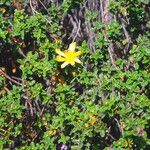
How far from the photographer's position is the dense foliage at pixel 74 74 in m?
2.28

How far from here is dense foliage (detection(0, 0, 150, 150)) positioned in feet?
7.48

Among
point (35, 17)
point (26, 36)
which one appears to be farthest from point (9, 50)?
point (35, 17)

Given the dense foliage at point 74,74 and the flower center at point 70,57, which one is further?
the flower center at point 70,57

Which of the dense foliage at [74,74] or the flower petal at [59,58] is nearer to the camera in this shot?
the dense foliage at [74,74]

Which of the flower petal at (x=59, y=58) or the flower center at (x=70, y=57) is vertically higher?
the flower center at (x=70, y=57)

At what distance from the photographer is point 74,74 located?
8.02ft

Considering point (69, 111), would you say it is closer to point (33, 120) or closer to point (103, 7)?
point (33, 120)

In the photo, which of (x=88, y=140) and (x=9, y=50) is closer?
(x=88, y=140)

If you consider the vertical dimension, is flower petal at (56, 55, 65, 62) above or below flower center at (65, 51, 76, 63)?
below

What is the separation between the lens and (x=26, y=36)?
8.38 ft

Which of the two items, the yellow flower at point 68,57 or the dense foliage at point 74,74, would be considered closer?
the dense foliage at point 74,74

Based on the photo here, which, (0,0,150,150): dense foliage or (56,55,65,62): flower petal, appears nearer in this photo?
(0,0,150,150): dense foliage

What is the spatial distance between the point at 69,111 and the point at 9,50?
596 millimetres

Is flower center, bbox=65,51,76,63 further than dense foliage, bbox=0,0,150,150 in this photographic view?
Yes
